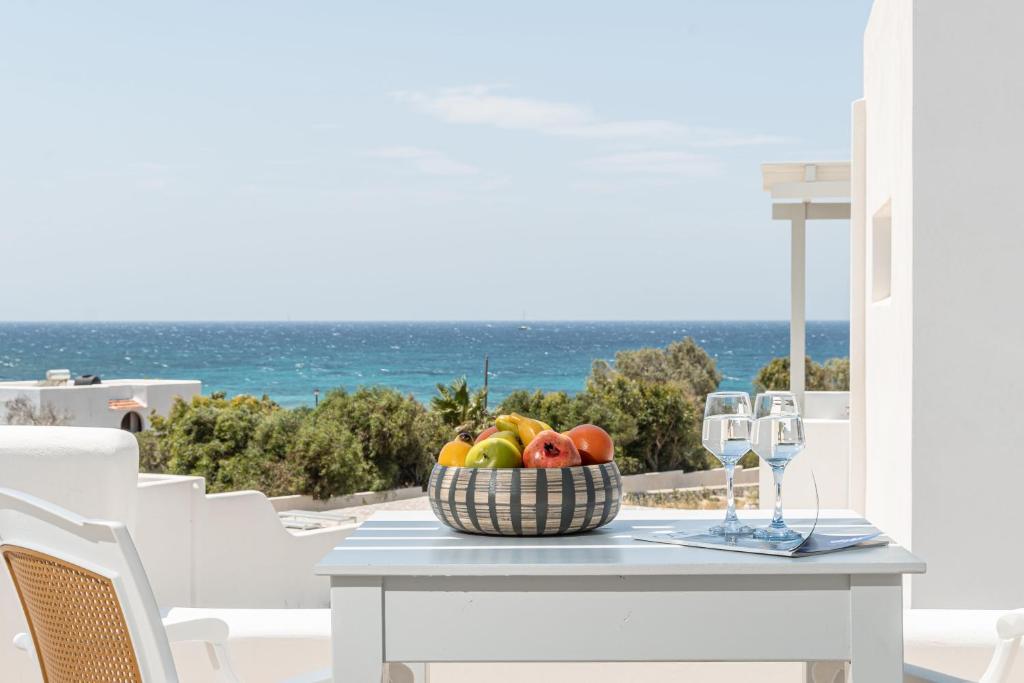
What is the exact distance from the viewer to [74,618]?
1477mm

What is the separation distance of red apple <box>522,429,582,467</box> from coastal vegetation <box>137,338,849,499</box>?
Answer: 39.3 ft

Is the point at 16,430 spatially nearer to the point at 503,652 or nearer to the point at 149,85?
the point at 503,652

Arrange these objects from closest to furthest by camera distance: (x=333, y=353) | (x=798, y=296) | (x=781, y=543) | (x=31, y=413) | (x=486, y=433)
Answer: (x=781, y=543)
(x=486, y=433)
(x=798, y=296)
(x=31, y=413)
(x=333, y=353)

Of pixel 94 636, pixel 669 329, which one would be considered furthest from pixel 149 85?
pixel 94 636

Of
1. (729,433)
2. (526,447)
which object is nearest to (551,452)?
(526,447)

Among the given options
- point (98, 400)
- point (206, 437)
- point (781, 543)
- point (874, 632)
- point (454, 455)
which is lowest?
point (206, 437)

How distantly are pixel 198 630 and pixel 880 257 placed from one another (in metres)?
4.82

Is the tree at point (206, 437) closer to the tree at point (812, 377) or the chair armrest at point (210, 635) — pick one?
the tree at point (812, 377)

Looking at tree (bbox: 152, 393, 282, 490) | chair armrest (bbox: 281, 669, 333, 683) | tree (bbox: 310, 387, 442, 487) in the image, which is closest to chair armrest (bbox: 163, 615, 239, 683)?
chair armrest (bbox: 281, 669, 333, 683)

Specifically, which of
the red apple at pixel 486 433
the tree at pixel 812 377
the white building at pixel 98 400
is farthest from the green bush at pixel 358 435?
the red apple at pixel 486 433

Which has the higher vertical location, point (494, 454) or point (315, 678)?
point (494, 454)

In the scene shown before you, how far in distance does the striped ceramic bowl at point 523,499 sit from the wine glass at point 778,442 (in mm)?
244

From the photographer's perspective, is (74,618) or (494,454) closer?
(74,618)

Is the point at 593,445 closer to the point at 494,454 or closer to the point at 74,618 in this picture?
the point at 494,454
